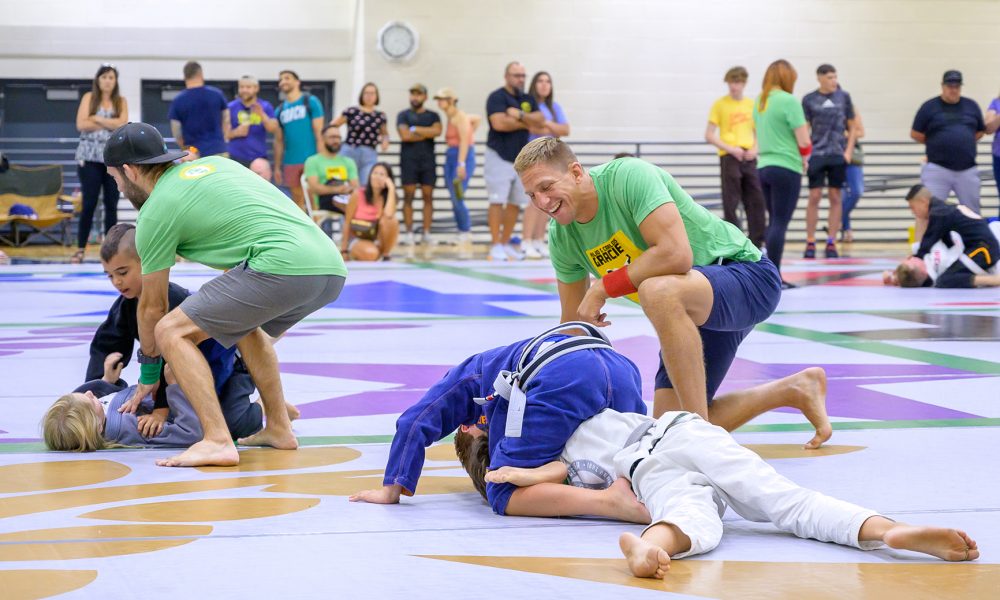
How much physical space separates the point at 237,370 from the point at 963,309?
5.86m

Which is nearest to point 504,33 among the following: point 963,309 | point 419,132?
point 419,132

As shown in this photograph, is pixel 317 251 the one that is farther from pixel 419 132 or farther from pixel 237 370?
pixel 419 132

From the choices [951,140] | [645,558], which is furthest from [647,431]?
[951,140]

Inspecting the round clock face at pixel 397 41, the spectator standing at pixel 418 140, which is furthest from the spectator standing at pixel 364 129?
the round clock face at pixel 397 41

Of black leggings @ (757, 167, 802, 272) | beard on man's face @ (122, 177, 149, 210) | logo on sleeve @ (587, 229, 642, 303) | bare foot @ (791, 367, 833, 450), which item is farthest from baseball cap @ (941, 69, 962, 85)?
beard on man's face @ (122, 177, 149, 210)

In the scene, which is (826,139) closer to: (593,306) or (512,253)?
(512,253)

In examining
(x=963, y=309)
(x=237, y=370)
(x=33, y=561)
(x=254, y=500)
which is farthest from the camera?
(x=963, y=309)

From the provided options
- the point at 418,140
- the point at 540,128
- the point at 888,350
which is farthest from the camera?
the point at 418,140

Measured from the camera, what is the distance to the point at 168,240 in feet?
14.5

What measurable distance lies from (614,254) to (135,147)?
1.70 metres

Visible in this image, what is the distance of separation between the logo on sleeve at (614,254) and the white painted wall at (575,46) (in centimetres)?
1451

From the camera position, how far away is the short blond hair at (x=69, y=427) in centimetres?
445

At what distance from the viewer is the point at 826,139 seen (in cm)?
1420

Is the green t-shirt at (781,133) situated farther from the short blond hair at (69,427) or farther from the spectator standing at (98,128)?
the short blond hair at (69,427)
